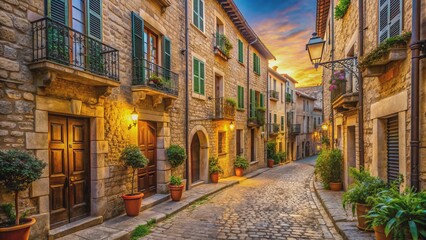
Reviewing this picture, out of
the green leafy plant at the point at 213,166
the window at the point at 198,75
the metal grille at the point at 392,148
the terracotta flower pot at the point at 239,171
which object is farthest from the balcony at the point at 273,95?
the metal grille at the point at 392,148

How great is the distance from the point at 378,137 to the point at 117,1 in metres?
7.39

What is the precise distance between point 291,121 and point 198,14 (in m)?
21.8

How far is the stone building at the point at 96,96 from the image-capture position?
15.1ft

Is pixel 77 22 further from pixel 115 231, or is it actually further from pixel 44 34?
pixel 115 231

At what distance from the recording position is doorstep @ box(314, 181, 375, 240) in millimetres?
5078

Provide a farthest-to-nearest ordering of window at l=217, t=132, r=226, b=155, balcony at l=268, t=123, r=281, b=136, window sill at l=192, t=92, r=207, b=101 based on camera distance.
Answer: balcony at l=268, t=123, r=281, b=136 < window at l=217, t=132, r=226, b=155 < window sill at l=192, t=92, r=207, b=101

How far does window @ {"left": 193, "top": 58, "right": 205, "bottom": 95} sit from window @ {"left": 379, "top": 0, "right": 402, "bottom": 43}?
6998 mm

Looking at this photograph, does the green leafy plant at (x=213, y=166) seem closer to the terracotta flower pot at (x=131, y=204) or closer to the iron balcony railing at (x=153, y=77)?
the iron balcony railing at (x=153, y=77)

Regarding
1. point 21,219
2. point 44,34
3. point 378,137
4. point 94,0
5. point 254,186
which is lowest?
point 254,186

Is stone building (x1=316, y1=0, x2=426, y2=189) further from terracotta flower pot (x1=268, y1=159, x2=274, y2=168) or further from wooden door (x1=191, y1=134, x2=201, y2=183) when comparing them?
terracotta flower pot (x1=268, y1=159, x2=274, y2=168)

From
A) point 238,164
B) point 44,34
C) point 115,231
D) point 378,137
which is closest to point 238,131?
point 238,164

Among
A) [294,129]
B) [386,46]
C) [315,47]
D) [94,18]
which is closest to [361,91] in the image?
[315,47]

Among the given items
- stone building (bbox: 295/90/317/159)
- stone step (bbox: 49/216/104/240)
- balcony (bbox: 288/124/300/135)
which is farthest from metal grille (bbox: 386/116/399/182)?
stone building (bbox: 295/90/317/159)

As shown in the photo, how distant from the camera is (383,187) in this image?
5.32 metres
